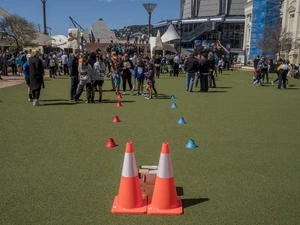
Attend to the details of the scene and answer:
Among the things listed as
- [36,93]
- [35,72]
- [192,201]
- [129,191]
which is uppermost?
[35,72]

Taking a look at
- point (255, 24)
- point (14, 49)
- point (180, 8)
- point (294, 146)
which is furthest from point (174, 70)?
point (180, 8)

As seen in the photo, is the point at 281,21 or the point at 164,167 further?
the point at 281,21

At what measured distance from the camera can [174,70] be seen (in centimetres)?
2844

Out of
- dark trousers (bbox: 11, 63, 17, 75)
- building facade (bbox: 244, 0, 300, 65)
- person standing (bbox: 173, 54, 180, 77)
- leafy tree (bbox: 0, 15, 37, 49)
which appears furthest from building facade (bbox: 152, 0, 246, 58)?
dark trousers (bbox: 11, 63, 17, 75)

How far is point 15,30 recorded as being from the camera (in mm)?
40875

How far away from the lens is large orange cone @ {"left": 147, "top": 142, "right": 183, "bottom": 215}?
426 cm

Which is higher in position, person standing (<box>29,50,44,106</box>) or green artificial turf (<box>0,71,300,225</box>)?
person standing (<box>29,50,44,106</box>)

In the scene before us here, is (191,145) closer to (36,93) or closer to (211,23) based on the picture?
(36,93)

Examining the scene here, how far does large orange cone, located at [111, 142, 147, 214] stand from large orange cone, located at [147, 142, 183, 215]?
0.18 m

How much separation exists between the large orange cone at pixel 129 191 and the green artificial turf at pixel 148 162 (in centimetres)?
13

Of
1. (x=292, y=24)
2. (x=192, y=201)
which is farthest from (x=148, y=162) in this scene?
(x=292, y=24)

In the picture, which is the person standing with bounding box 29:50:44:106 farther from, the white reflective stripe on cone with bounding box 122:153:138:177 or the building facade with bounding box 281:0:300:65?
the building facade with bounding box 281:0:300:65

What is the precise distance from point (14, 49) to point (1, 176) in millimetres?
34089

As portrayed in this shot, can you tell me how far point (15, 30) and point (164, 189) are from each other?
41.9 m
